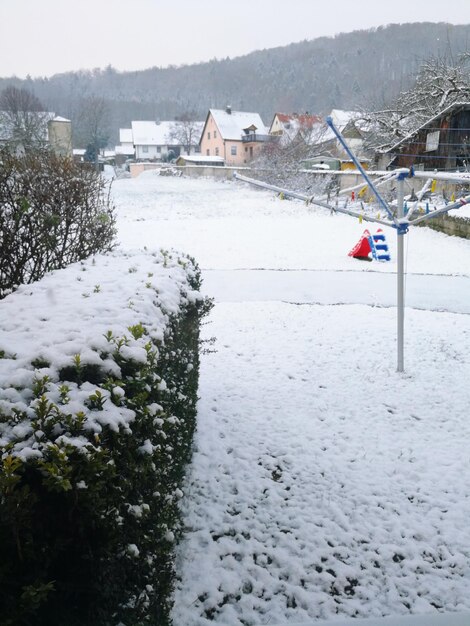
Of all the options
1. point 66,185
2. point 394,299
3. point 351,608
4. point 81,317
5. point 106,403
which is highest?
point 66,185

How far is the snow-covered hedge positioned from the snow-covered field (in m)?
0.93

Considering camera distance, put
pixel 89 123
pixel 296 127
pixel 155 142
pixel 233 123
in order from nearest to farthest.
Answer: pixel 296 127 < pixel 89 123 < pixel 233 123 < pixel 155 142

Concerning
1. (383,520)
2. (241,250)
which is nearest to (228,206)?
(241,250)

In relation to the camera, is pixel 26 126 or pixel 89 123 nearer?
pixel 26 126

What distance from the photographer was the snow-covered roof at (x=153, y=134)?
249 ft

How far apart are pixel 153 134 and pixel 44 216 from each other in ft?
255

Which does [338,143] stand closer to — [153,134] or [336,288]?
[336,288]

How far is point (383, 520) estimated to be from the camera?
3574mm

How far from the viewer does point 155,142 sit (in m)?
76.1

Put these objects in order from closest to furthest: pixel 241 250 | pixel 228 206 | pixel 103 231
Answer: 1. pixel 103 231
2. pixel 241 250
3. pixel 228 206

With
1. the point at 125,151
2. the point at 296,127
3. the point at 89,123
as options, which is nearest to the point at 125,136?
the point at 125,151

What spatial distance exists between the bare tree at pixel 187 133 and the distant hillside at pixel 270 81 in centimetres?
1433

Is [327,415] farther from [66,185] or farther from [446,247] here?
[446,247]

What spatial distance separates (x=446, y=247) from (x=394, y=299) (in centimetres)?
774
